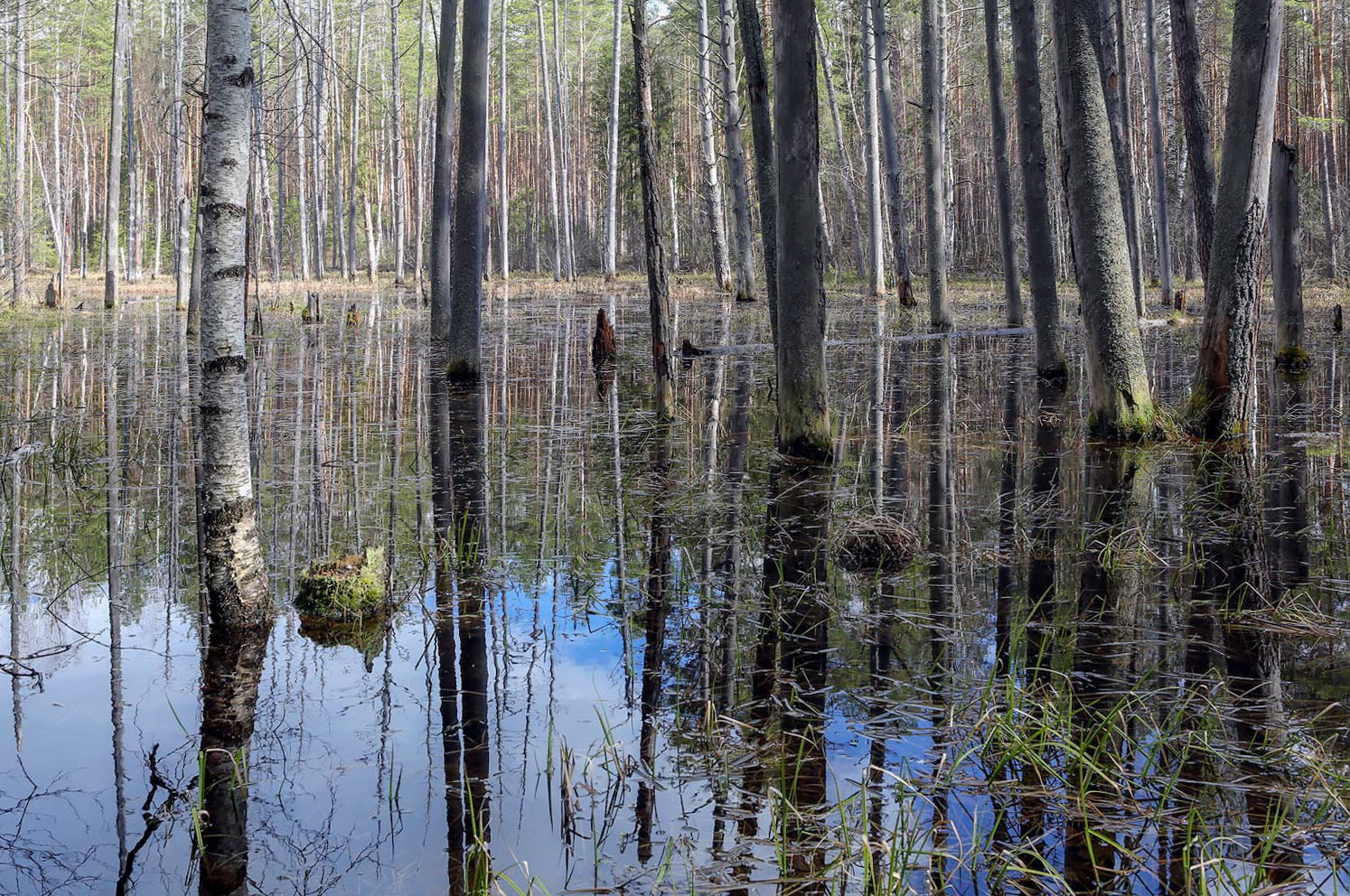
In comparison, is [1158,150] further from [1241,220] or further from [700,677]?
[700,677]

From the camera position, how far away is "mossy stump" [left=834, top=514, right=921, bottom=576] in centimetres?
517

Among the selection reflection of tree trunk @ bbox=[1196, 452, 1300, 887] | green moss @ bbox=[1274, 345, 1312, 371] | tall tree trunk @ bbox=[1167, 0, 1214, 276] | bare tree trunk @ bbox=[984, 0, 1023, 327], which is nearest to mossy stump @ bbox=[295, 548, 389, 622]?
reflection of tree trunk @ bbox=[1196, 452, 1300, 887]

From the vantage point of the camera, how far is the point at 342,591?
4.75m

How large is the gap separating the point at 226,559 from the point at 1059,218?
46939 millimetres

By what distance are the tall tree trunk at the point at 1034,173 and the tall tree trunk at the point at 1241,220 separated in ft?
Result: 9.46

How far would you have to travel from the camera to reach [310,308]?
2353 cm

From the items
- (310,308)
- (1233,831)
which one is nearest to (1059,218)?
(310,308)

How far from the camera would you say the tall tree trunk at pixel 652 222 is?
8.91m

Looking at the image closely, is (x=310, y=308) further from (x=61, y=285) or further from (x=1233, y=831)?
(x=1233, y=831)

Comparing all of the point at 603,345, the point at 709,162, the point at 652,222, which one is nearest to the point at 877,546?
the point at 652,222

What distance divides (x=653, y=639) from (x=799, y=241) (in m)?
4.09

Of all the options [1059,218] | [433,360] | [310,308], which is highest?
[1059,218]

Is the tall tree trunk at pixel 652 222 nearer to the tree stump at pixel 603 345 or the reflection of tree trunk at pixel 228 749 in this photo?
the tree stump at pixel 603 345

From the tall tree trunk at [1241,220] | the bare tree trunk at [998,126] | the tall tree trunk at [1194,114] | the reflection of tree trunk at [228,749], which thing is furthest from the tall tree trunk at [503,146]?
the reflection of tree trunk at [228,749]
